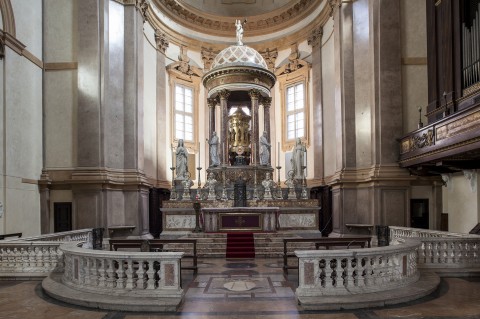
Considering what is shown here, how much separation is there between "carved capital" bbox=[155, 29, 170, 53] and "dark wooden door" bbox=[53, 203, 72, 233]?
7.84 metres

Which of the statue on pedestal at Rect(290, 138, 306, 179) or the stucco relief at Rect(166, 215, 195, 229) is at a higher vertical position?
the statue on pedestal at Rect(290, 138, 306, 179)

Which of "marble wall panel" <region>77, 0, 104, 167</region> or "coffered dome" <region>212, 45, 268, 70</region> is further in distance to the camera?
"coffered dome" <region>212, 45, 268, 70</region>

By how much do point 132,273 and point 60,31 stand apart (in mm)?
10077

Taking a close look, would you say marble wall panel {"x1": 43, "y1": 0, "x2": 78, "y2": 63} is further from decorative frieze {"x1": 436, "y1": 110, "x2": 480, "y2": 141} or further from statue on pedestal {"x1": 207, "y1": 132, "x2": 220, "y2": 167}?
decorative frieze {"x1": 436, "y1": 110, "x2": 480, "y2": 141}

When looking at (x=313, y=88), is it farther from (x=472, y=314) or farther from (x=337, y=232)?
(x=472, y=314)

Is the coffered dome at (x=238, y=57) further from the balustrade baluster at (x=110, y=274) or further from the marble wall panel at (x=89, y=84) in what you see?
the balustrade baluster at (x=110, y=274)

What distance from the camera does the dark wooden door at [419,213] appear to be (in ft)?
42.8

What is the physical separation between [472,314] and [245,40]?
57.0 feet

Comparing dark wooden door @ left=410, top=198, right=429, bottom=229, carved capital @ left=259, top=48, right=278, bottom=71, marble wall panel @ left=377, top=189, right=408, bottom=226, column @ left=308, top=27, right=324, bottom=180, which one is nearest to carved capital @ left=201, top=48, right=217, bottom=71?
carved capital @ left=259, top=48, right=278, bottom=71

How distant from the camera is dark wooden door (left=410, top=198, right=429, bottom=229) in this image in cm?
1305

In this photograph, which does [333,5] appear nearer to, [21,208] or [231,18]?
[231,18]

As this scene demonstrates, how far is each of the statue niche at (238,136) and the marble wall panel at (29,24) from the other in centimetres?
687

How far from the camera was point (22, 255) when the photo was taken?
28.3ft

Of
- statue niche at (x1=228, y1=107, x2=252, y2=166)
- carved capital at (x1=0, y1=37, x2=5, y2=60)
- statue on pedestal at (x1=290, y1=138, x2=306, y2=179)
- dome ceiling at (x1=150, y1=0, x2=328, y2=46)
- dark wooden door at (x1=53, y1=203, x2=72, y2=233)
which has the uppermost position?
dome ceiling at (x1=150, y1=0, x2=328, y2=46)
